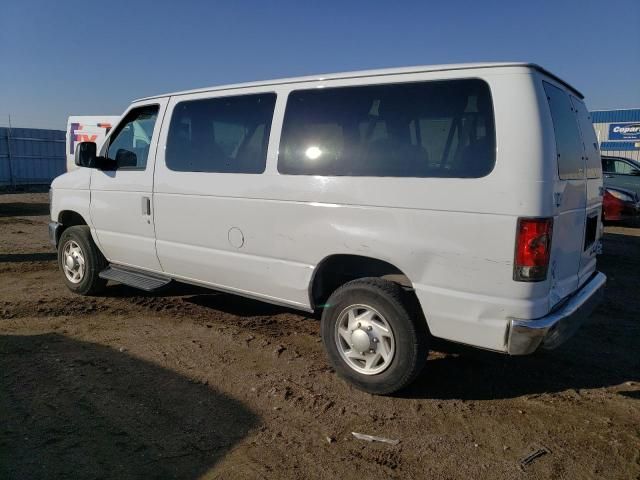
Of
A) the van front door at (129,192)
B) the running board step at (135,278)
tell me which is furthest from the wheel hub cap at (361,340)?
the van front door at (129,192)

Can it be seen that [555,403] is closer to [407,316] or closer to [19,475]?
[407,316]

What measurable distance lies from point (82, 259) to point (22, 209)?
11.4 metres

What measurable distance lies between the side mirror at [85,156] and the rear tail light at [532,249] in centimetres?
436

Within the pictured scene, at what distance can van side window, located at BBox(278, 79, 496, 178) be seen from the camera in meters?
3.24

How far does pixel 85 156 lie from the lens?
5422 millimetres

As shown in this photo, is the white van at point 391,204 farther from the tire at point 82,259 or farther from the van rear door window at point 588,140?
the tire at point 82,259

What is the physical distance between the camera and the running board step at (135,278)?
5.14 m

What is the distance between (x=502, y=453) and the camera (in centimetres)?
301

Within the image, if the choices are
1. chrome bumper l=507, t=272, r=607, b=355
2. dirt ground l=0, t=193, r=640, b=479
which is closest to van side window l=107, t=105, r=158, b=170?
dirt ground l=0, t=193, r=640, b=479

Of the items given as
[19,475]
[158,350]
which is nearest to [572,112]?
[158,350]

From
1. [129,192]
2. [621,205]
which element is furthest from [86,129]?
[621,205]

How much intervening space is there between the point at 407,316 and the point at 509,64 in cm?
170

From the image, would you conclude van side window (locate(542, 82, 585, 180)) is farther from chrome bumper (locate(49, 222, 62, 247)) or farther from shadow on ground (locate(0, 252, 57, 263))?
shadow on ground (locate(0, 252, 57, 263))

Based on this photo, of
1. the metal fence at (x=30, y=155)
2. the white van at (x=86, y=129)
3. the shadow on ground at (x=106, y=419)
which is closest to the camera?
the shadow on ground at (x=106, y=419)
